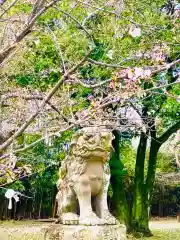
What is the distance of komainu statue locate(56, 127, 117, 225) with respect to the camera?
19.2ft

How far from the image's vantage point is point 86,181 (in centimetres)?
609

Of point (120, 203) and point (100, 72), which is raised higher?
point (100, 72)

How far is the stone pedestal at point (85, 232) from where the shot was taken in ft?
18.9

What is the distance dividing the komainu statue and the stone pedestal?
0.08 metres

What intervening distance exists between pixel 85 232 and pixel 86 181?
0.68 meters

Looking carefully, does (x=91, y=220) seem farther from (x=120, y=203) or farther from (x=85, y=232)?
(x=120, y=203)

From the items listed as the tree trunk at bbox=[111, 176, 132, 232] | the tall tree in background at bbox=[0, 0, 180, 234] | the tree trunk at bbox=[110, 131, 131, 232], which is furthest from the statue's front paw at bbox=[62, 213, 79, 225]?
the tree trunk at bbox=[111, 176, 132, 232]

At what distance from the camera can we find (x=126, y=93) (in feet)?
10.3

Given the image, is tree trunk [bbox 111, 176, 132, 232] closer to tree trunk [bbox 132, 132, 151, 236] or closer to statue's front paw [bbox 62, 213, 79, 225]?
tree trunk [bbox 132, 132, 151, 236]

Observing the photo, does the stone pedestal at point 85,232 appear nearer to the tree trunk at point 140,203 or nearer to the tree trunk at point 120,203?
the tree trunk at point 120,203

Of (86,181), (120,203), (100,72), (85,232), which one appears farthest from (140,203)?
(85,232)

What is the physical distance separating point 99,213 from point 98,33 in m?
3.21

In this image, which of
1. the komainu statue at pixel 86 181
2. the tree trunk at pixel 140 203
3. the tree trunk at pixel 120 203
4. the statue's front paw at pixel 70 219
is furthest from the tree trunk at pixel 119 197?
the statue's front paw at pixel 70 219

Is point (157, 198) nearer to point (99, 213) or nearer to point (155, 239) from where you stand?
point (155, 239)
